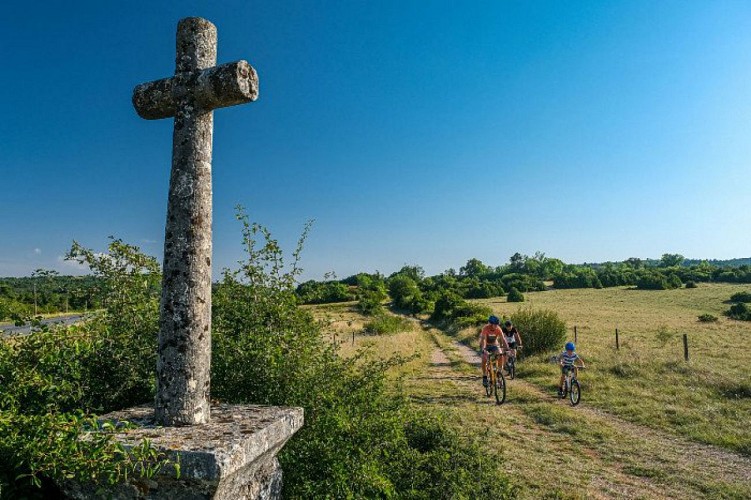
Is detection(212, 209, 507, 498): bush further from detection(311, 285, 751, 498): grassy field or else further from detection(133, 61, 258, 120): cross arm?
detection(133, 61, 258, 120): cross arm

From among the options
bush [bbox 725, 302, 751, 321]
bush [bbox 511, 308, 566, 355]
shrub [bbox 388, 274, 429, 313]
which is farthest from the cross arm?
shrub [bbox 388, 274, 429, 313]

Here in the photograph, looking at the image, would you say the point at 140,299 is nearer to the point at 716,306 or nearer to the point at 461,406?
the point at 461,406

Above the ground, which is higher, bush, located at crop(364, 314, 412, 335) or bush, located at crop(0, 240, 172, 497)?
bush, located at crop(0, 240, 172, 497)

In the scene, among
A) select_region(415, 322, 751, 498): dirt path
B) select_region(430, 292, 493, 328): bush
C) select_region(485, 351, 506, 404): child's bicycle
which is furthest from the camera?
select_region(430, 292, 493, 328): bush

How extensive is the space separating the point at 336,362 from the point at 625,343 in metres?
24.8

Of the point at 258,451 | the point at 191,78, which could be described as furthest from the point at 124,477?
the point at 191,78

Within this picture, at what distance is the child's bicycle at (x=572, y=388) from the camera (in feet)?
46.1

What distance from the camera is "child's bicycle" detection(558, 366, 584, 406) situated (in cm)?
1404

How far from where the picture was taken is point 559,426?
39.2 ft

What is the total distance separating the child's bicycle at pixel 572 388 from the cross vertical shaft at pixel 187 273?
13.2 m

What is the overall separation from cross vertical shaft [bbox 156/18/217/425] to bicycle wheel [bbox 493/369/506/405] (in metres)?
12.2

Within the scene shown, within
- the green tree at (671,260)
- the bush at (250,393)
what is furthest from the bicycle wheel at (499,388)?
the green tree at (671,260)

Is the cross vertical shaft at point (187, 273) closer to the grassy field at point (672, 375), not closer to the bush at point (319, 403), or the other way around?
the bush at point (319, 403)

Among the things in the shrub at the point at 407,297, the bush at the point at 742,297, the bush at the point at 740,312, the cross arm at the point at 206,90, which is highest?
the cross arm at the point at 206,90
